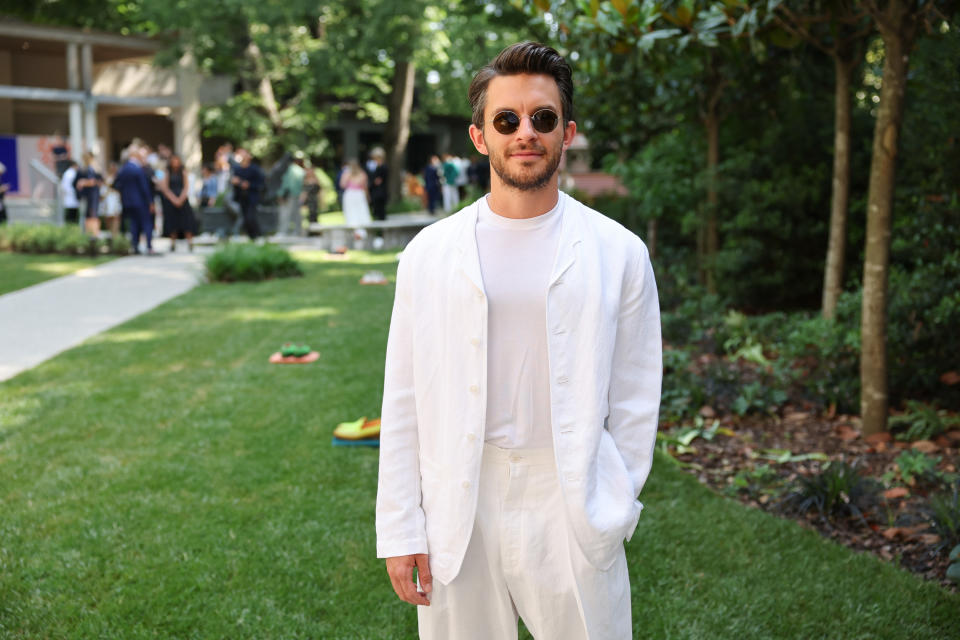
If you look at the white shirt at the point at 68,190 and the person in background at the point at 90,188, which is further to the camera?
the white shirt at the point at 68,190

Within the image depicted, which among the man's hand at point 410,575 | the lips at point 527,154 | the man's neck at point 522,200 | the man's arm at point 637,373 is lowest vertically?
the man's hand at point 410,575

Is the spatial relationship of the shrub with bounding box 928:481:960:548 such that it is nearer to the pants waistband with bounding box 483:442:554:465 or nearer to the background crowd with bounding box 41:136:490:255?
the pants waistband with bounding box 483:442:554:465

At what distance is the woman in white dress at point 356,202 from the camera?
19.0 meters

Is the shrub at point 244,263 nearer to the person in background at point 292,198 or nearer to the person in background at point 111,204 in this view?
the person in background at point 111,204

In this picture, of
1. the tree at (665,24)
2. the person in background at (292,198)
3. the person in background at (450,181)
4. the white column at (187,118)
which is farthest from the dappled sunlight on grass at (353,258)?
the white column at (187,118)

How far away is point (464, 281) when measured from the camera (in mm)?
2295

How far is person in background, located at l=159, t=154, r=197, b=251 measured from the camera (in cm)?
1816

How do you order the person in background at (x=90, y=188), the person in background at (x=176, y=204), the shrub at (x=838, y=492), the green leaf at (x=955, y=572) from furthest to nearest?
1. the person in background at (x=90, y=188)
2. the person in background at (x=176, y=204)
3. the shrub at (x=838, y=492)
4. the green leaf at (x=955, y=572)

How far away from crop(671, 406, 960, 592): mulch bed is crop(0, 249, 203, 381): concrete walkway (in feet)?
20.0

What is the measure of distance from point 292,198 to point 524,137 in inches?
804

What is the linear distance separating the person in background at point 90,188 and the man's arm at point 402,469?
17.6 metres

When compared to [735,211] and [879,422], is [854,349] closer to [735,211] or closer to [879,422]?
[879,422]

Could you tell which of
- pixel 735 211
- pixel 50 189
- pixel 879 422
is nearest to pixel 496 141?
pixel 879 422

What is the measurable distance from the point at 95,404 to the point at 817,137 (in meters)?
7.82
